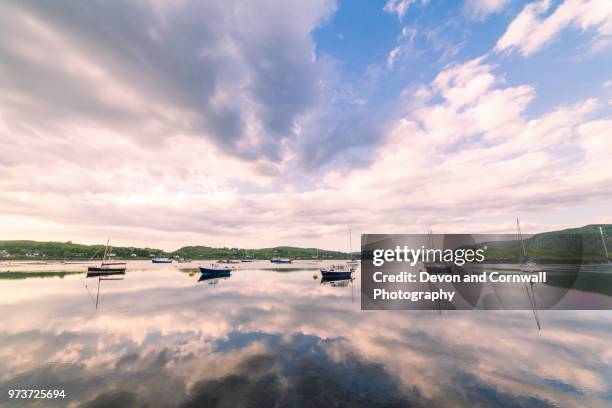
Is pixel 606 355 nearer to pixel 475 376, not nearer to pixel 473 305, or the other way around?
pixel 475 376

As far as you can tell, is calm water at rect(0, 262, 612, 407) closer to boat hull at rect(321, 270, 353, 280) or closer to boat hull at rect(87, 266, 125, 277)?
boat hull at rect(321, 270, 353, 280)

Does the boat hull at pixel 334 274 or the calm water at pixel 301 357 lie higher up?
the boat hull at pixel 334 274

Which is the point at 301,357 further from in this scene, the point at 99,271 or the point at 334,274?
the point at 99,271

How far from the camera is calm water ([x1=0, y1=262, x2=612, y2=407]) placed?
45.2 feet

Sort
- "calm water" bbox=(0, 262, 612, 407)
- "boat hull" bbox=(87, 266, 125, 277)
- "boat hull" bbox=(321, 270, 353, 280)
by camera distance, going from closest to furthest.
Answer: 1. "calm water" bbox=(0, 262, 612, 407)
2. "boat hull" bbox=(321, 270, 353, 280)
3. "boat hull" bbox=(87, 266, 125, 277)

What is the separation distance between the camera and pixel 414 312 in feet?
119

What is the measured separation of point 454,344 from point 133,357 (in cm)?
2660

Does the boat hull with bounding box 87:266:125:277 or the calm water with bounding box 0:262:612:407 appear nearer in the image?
the calm water with bounding box 0:262:612:407

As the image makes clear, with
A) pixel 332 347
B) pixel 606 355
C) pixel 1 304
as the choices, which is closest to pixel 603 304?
pixel 606 355

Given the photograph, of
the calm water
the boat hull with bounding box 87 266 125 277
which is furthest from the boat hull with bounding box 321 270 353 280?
the boat hull with bounding box 87 266 125 277

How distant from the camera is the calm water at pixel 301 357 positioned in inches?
542

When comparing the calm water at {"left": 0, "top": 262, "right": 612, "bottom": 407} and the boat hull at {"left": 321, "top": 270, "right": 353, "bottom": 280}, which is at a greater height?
the boat hull at {"left": 321, "top": 270, "right": 353, "bottom": 280}

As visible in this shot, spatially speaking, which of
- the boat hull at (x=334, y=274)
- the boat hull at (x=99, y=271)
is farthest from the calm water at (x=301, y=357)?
the boat hull at (x=99, y=271)

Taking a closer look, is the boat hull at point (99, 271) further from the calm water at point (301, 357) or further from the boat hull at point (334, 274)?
the boat hull at point (334, 274)
